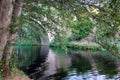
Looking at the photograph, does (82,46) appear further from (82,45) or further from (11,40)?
(11,40)

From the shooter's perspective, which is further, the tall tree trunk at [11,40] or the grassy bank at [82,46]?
the grassy bank at [82,46]

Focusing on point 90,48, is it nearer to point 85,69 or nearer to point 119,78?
point 85,69

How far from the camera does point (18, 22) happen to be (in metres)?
7.77

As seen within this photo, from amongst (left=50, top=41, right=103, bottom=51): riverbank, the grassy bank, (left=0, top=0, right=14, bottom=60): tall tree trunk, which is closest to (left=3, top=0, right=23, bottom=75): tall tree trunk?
(left=0, top=0, right=14, bottom=60): tall tree trunk

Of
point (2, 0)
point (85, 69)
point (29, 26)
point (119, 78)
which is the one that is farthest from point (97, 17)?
point (85, 69)

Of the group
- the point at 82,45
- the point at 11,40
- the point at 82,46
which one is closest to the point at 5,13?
the point at 11,40

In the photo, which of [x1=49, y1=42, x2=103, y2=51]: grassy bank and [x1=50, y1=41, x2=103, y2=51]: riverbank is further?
[x1=50, y1=41, x2=103, y2=51]: riverbank

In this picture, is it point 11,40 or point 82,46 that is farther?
point 82,46

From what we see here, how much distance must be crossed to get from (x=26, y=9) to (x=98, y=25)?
12.8 ft

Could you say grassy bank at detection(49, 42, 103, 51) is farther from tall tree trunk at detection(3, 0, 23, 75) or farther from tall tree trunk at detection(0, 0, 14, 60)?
tall tree trunk at detection(0, 0, 14, 60)

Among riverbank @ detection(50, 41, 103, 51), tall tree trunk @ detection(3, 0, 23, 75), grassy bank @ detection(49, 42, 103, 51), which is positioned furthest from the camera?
riverbank @ detection(50, 41, 103, 51)

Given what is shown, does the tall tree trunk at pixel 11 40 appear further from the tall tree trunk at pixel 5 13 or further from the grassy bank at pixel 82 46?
the grassy bank at pixel 82 46

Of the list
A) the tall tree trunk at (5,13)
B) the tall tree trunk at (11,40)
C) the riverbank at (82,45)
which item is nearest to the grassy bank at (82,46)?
the riverbank at (82,45)

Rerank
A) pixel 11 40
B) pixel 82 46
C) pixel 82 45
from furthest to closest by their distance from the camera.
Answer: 1. pixel 82 45
2. pixel 82 46
3. pixel 11 40
